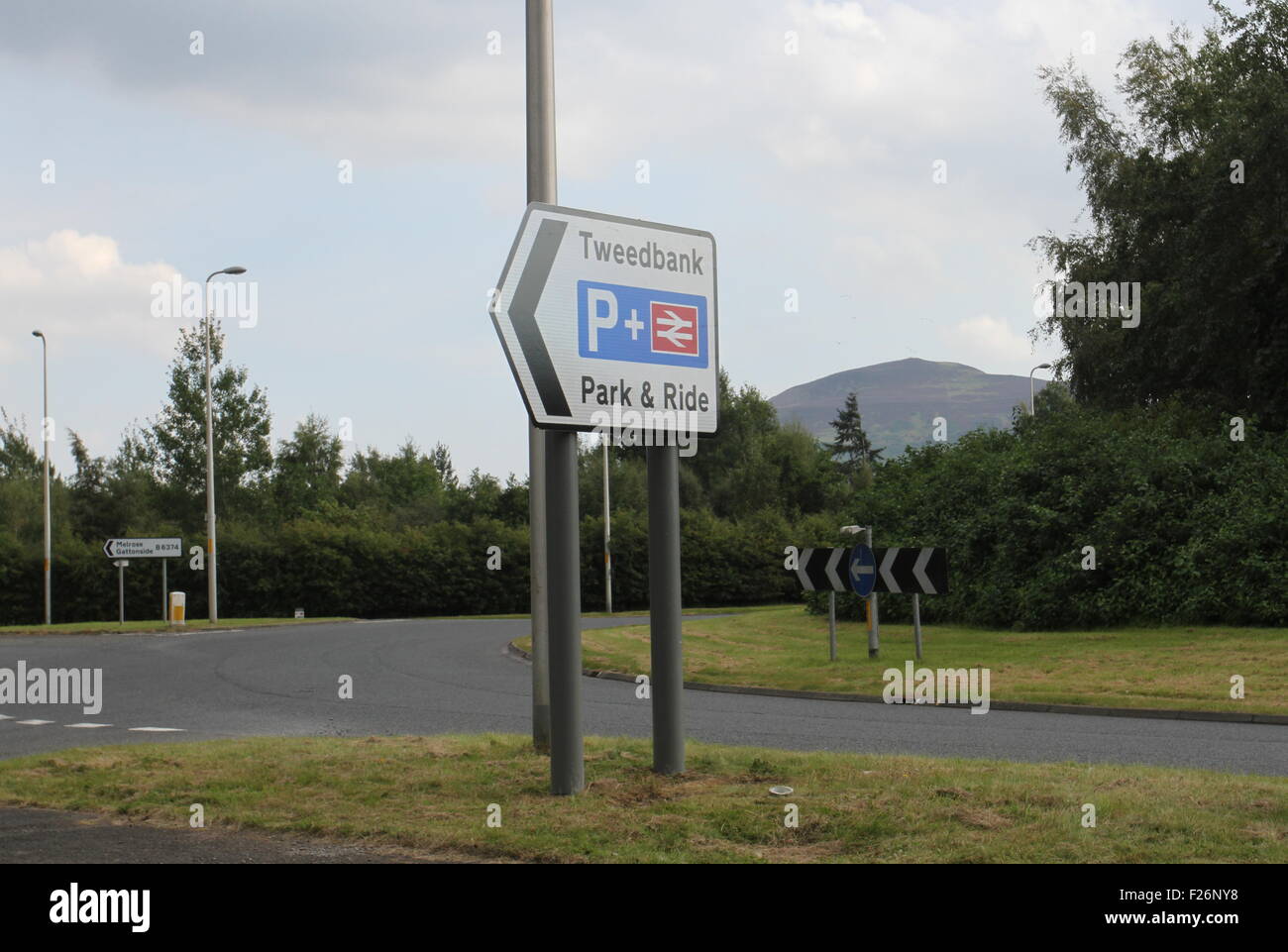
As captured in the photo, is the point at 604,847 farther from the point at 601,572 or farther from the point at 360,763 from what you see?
the point at 601,572

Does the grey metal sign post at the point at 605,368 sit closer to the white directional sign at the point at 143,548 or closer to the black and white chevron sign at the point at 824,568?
the black and white chevron sign at the point at 824,568

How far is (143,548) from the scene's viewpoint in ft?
135

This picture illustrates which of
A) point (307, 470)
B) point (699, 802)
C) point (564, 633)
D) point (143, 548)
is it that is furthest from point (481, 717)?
point (307, 470)

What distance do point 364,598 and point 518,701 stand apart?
41322 mm

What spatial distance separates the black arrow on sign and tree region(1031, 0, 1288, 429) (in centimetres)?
2609

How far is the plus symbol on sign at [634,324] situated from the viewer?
8727 millimetres

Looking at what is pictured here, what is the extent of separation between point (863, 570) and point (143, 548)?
94.1 ft

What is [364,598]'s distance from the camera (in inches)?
2232

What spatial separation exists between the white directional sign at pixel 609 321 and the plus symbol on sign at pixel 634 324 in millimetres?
10

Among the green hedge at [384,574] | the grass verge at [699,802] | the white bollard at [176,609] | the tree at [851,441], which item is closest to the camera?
the grass verge at [699,802]

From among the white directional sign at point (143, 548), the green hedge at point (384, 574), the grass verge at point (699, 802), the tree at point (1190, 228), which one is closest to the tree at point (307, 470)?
the green hedge at point (384, 574)

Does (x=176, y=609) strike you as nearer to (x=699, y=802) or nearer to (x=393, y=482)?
(x=699, y=802)

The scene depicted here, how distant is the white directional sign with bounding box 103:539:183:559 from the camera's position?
4097cm
